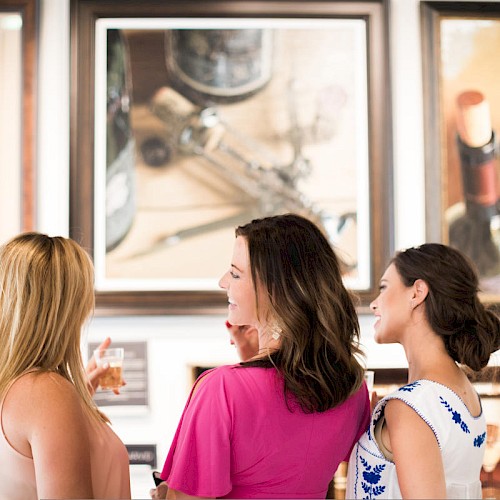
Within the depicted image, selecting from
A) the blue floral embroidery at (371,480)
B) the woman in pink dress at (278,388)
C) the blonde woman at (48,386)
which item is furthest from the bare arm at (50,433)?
the blue floral embroidery at (371,480)

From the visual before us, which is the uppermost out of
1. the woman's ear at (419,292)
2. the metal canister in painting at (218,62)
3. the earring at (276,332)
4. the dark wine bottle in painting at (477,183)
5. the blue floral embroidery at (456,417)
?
the metal canister in painting at (218,62)

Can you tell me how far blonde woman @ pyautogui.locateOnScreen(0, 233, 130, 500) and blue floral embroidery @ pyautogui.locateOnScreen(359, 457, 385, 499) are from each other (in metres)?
0.57

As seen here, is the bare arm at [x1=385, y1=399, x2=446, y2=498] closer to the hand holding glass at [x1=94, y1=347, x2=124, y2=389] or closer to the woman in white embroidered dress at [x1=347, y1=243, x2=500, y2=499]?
the woman in white embroidered dress at [x1=347, y1=243, x2=500, y2=499]

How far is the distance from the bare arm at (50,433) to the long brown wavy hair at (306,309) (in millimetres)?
403

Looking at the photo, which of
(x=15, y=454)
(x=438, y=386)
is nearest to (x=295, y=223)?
(x=438, y=386)

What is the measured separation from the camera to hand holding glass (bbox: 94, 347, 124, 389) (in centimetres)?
231

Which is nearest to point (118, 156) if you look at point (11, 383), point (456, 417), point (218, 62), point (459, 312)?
point (218, 62)

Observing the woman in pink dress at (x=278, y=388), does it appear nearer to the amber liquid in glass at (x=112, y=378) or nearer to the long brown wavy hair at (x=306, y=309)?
the long brown wavy hair at (x=306, y=309)

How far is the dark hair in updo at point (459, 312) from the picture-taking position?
1812mm

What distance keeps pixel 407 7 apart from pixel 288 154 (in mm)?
737

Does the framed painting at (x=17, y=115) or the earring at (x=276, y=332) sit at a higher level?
the framed painting at (x=17, y=115)

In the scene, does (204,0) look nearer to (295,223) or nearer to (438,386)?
(295,223)

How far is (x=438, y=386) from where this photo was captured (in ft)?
Result: 5.64

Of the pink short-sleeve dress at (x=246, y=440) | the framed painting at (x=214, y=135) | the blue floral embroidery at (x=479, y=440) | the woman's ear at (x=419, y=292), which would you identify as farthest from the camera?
the framed painting at (x=214, y=135)
